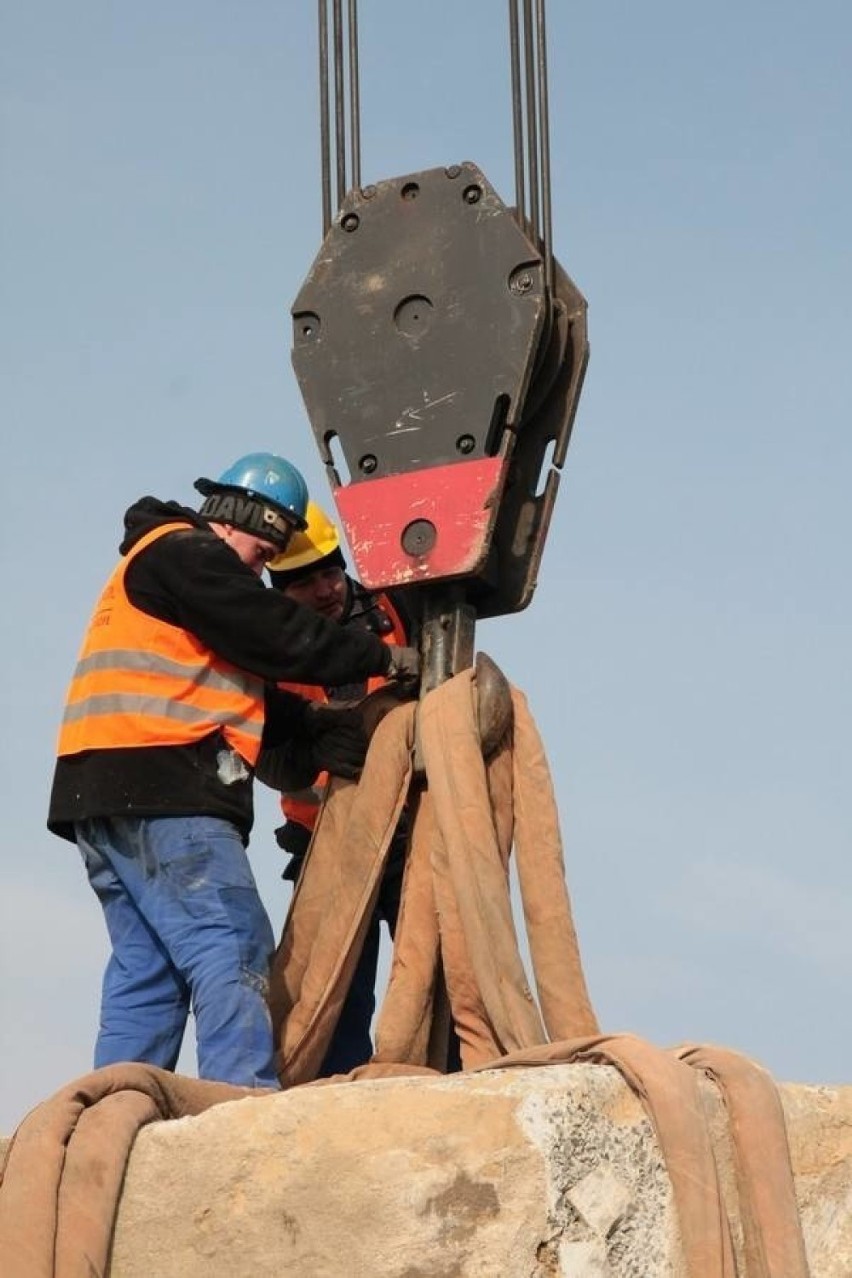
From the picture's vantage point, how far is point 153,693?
226 inches

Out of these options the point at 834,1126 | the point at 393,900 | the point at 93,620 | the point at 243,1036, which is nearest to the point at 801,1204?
the point at 834,1126

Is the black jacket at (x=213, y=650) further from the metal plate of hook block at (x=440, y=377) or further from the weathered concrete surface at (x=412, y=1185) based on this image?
the weathered concrete surface at (x=412, y=1185)

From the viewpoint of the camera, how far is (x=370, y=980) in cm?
658

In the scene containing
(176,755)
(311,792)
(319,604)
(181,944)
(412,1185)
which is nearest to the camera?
(412,1185)

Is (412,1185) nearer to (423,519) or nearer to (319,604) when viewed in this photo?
(423,519)

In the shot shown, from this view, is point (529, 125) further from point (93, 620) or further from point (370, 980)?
point (370, 980)

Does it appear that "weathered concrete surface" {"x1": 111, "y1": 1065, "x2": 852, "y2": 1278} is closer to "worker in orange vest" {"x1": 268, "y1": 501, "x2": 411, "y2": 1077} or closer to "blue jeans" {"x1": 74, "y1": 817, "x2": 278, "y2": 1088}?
"blue jeans" {"x1": 74, "y1": 817, "x2": 278, "y2": 1088}

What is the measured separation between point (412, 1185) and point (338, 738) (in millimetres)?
1992

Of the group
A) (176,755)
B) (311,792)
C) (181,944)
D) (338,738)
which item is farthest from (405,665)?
(311,792)

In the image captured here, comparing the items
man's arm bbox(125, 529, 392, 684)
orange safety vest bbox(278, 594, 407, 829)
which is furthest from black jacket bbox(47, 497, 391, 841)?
orange safety vest bbox(278, 594, 407, 829)

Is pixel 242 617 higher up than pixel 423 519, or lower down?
lower down

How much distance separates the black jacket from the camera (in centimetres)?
567

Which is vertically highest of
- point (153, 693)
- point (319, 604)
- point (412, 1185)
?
point (319, 604)

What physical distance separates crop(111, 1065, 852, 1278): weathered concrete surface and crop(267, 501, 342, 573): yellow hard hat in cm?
302
